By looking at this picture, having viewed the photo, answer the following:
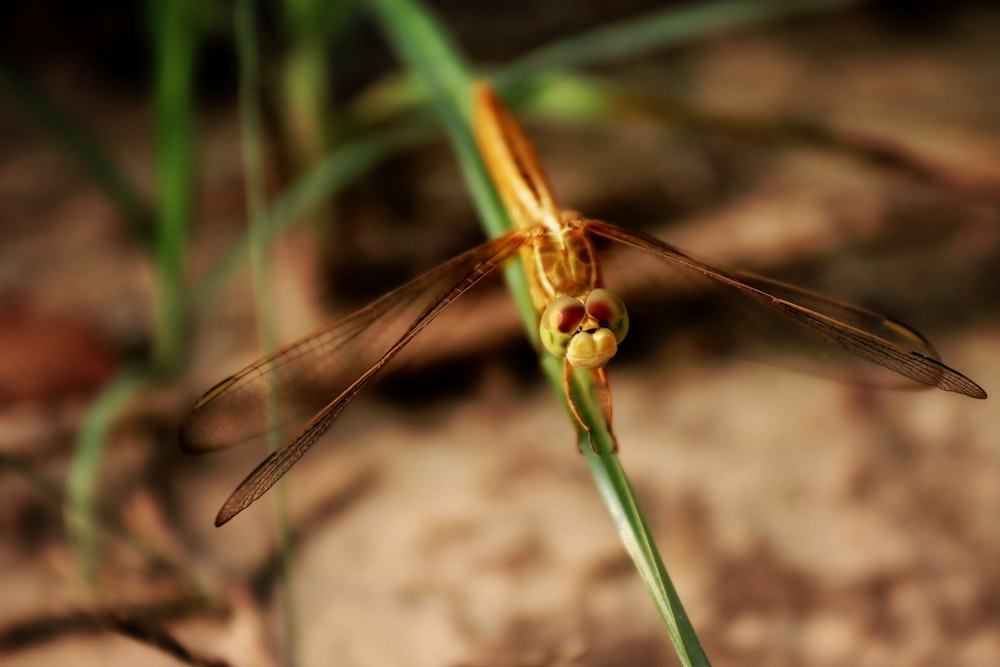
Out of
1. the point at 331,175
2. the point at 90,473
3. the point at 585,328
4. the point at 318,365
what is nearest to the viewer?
the point at 585,328

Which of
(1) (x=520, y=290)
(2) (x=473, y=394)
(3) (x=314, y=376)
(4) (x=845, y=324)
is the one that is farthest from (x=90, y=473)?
(4) (x=845, y=324)

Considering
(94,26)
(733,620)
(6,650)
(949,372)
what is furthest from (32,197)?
(949,372)

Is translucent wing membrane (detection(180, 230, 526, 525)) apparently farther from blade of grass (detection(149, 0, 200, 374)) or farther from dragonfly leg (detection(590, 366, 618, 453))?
blade of grass (detection(149, 0, 200, 374))

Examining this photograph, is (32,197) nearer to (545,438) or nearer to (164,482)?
(164,482)

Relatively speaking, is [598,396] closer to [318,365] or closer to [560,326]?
[560,326]

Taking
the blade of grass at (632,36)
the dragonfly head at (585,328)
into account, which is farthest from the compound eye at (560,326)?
the blade of grass at (632,36)

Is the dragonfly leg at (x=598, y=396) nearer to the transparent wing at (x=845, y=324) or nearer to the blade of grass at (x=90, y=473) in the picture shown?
the transparent wing at (x=845, y=324)
